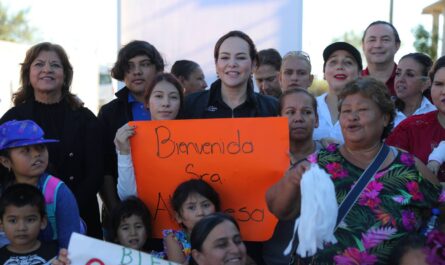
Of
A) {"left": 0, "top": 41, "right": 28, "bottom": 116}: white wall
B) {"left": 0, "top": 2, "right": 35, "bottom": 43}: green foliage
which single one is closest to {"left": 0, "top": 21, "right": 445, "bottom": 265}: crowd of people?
{"left": 0, "top": 41, "right": 28, "bottom": 116}: white wall

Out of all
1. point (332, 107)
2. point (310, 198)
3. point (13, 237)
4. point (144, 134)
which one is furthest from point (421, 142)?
point (13, 237)

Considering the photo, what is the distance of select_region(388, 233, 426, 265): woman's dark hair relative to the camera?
2818 mm

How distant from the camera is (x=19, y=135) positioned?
3629mm

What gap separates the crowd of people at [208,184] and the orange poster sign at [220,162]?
0.08 m

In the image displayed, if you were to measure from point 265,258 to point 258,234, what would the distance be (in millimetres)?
171

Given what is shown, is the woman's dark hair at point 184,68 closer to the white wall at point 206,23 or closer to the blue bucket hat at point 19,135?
the white wall at point 206,23

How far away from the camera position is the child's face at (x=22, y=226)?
11.1 ft

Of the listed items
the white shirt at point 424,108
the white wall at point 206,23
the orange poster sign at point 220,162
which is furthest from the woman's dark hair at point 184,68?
the white shirt at point 424,108

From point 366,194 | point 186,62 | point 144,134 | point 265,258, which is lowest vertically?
point 265,258

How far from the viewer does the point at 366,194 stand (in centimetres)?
290

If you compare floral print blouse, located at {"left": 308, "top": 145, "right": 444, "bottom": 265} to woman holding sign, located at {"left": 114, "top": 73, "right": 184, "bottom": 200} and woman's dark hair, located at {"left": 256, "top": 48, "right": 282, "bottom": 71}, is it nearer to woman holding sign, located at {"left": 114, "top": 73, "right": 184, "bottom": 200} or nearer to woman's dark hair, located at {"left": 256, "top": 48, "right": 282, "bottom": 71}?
woman holding sign, located at {"left": 114, "top": 73, "right": 184, "bottom": 200}

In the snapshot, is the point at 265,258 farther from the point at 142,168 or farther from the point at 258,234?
the point at 142,168

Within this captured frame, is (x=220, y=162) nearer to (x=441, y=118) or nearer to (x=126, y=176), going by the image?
(x=126, y=176)

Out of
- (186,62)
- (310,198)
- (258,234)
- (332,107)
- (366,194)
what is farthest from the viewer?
(186,62)
